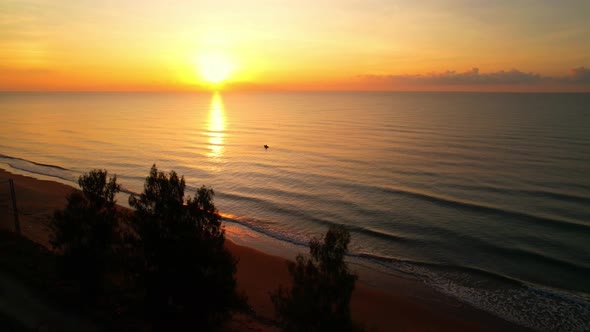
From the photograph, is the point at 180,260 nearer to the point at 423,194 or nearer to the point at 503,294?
the point at 503,294

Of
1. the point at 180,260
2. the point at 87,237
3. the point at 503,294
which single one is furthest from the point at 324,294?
the point at 503,294

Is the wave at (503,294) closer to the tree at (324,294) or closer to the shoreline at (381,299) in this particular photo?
the shoreline at (381,299)

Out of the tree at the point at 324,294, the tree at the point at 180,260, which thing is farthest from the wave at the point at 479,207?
the tree at the point at 180,260

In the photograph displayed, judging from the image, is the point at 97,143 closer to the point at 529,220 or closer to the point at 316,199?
the point at 316,199

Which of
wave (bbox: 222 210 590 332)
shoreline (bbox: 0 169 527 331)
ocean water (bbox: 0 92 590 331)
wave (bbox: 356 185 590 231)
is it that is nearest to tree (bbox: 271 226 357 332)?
shoreline (bbox: 0 169 527 331)

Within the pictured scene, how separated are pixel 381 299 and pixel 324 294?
925cm

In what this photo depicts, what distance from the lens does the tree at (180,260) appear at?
8.60 meters

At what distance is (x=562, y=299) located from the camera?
648 inches

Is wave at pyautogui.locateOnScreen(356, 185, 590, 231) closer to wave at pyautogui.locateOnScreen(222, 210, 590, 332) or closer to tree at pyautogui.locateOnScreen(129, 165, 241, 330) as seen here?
wave at pyautogui.locateOnScreen(222, 210, 590, 332)

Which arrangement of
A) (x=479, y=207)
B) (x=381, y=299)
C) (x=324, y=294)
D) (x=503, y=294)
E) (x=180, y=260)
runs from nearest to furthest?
(x=324, y=294) → (x=180, y=260) → (x=381, y=299) → (x=503, y=294) → (x=479, y=207)

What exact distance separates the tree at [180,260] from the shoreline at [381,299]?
173 inches

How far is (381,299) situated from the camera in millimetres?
15672

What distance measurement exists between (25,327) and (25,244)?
7.34 meters

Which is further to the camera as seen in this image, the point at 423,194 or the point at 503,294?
the point at 423,194
